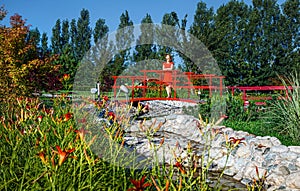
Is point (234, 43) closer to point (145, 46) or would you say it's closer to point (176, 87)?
point (145, 46)

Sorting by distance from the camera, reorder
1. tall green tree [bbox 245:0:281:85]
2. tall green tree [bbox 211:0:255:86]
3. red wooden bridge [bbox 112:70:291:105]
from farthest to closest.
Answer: tall green tree [bbox 245:0:281:85] → tall green tree [bbox 211:0:255:86] → red wooden bridge [bbox 112:70:291:105]

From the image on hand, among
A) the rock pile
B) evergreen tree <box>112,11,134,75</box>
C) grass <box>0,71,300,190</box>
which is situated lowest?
the rock pile

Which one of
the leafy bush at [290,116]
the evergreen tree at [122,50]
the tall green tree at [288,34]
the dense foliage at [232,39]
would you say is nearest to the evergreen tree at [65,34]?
the dense foliage at [232,39]

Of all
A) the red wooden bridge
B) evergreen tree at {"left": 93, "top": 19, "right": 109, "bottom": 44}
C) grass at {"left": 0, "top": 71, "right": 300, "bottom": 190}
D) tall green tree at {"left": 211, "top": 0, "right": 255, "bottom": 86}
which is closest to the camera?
grass at {"left": 0, "top": 71, "right": 300, "bottom": 190}

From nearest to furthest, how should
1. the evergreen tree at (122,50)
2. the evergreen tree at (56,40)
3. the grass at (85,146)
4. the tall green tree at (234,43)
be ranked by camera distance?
the grass at (85,146) < the evergreen tree at (122,50) < the tall green tree at (234,43) < the evergreen tree at (56,40)

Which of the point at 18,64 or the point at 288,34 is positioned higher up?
the point at 288,34

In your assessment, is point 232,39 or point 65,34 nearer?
point 232,39

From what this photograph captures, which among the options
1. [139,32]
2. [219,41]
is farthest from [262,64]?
[139,32]

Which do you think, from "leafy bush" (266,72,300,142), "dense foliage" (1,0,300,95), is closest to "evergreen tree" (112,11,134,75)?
"dense foliage" (1,0,300,95)

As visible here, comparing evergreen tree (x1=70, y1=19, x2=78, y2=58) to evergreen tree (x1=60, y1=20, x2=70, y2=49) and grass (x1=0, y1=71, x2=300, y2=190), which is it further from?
grass (x1=0, y1=71, x2=300, y2=190)

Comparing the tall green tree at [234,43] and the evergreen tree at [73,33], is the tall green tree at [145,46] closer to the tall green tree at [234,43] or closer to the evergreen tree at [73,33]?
the tall green tree at [234,43]

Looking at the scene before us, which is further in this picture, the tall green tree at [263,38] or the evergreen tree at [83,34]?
the evergreen tree at [83,34]

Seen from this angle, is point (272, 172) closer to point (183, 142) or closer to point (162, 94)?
point (183, 142)

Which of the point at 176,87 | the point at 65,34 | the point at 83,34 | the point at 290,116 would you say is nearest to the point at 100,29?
the point at 83,34
